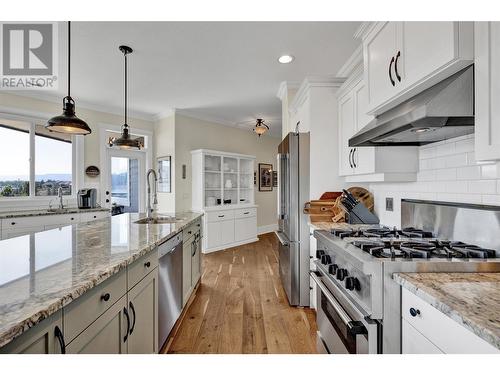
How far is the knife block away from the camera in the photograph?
2314mm

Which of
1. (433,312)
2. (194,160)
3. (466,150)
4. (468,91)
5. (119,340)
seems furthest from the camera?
(194,160)

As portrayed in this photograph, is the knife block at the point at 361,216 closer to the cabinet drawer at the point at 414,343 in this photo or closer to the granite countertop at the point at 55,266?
the cabinet drawer at the point at 414,343

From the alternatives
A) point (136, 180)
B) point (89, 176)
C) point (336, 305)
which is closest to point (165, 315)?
point (336, 305)

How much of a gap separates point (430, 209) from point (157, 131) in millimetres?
5108

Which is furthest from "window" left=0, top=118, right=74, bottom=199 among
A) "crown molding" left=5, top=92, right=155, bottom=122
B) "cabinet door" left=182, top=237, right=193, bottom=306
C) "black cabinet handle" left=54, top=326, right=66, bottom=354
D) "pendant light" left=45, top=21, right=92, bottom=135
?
"black cabinet handle" left=54, top=326, right=66, bottom=354

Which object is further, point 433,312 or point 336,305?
point 336,305

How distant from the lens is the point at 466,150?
148cm

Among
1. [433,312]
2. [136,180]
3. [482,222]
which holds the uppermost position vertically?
[136,180]

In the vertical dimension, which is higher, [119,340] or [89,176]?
[89,176]

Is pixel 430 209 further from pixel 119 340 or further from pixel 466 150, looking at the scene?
pixel 119 340

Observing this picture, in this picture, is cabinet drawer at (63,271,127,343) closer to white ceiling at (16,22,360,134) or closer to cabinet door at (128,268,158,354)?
cabinet door at (128,268,158,354)

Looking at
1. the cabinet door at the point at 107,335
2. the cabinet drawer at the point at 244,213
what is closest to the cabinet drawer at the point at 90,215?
the cabinet drawer at the point at 244,213

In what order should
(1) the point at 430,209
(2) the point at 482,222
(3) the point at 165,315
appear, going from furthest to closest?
(3) the point at 165,315
(1) the point at 430,209
(2) the point at 482,222

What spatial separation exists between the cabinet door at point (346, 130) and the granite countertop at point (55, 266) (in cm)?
167
